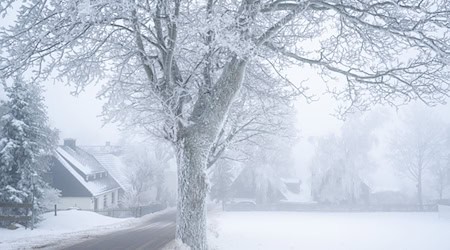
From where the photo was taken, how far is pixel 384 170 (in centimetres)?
5759

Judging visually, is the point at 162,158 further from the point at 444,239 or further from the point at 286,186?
the point at 444,239

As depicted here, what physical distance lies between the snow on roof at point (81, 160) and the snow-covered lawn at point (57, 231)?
12.2 meters

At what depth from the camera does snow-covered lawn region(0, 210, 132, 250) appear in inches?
514

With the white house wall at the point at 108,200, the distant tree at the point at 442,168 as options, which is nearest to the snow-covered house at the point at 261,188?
the white house wall at the point at 108,200

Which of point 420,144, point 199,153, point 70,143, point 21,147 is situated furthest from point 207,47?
point 420,144

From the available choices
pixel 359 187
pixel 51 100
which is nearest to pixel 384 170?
pixel 359 187

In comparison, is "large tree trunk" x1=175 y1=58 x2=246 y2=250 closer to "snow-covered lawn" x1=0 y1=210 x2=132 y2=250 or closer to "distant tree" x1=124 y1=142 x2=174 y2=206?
"snow-covered lawn" x1=0 y1=210 x2=132 y2=250

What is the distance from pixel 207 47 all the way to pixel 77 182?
32.5 metres

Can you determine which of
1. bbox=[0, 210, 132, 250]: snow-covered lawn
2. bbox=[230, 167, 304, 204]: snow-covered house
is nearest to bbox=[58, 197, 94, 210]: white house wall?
bbox=[0, 210, 132, 250]: snow-covered lawn

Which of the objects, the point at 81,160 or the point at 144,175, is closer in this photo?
the point at 81,160

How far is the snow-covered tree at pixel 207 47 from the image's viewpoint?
6.15m

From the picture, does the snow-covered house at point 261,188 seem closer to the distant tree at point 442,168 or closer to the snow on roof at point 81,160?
the snow on roof at point 81,160

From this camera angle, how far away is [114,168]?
144 ft

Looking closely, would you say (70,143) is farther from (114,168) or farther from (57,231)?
(57,231)
